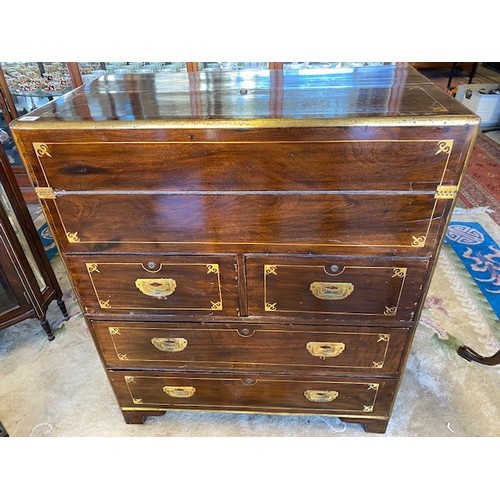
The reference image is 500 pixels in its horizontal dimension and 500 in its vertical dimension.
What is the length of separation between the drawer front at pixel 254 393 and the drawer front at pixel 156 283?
321 millimetres

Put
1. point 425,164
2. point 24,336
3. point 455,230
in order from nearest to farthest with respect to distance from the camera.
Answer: point 425,164 → point 24,336 → point 455,230

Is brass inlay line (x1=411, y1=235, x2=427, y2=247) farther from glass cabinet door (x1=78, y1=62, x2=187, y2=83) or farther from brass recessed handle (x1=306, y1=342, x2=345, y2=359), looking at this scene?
glass cabinet door (x1=78, y1=62, x2=187, y2=83)

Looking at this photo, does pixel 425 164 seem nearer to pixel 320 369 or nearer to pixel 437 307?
pixel 320 369

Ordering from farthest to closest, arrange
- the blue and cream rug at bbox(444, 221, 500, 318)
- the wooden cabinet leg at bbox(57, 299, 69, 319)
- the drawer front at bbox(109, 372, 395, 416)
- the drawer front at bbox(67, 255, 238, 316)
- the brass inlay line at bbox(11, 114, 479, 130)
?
the blue and cream rug at bbox(444, 221, 500, 318), the wooden cabinet leg at bbox(57, 299, 69, 319), the drawer front at bbox(109, 372, 395, 416), the drawer front at bbox(67, 255, 238, 316), the brass inlay line at bbox(11, 114, 479, 130)

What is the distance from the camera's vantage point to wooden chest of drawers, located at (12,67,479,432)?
0.89m

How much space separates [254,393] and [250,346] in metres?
0.24

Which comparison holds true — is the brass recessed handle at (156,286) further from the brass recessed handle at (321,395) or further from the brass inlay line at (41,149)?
the brass recessed handle at (321,395)

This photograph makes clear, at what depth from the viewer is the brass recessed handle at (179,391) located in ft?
4.60

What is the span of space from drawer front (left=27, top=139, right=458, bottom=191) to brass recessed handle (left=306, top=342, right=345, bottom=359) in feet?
1.77

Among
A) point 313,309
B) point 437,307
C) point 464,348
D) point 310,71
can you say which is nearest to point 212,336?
point 313,309

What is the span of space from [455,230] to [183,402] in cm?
212

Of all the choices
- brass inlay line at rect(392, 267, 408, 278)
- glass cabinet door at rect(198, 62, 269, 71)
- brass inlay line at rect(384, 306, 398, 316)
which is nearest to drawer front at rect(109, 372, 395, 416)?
brass inlay line at rect(384, 306, 398, 316)

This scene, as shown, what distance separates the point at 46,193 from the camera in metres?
0.99

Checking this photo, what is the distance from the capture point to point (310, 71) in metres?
1.31
